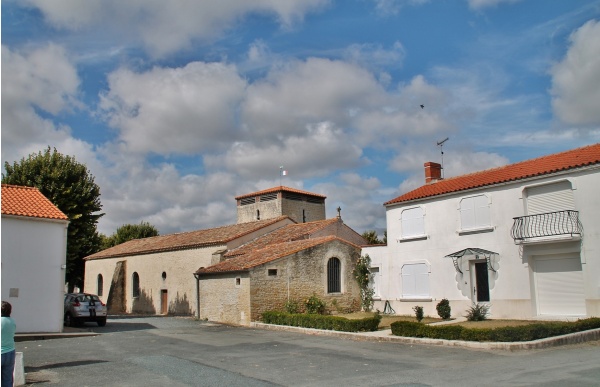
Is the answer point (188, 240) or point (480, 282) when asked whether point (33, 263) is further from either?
point (480, 282)

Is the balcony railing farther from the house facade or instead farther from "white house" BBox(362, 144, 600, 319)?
the house facade

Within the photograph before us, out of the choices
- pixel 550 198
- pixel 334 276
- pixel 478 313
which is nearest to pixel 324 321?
pixel 478 313

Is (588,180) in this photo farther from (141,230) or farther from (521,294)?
(141,230)

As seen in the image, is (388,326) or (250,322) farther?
(250,322)

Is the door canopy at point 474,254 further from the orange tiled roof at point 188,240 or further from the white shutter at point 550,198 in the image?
the orange tiled roof at point 188,240

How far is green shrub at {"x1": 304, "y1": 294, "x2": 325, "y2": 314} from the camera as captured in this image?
25.7 metres

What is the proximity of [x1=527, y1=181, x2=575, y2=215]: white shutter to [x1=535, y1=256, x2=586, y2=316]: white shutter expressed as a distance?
1838 mm

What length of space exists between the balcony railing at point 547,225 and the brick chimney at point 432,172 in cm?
782

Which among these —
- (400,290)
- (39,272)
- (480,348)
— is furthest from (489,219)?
(39,272)

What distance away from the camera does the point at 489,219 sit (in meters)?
21.4

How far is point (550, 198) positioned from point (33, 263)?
20277 millimetres

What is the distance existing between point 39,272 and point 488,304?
18.2 meters

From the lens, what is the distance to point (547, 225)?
19.4 meters

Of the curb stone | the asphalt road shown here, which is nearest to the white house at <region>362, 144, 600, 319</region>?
the curb stone
